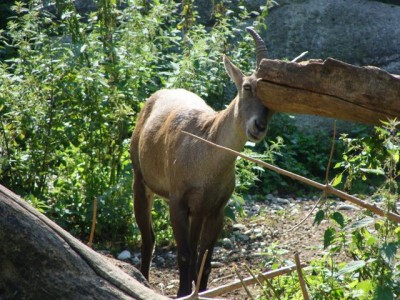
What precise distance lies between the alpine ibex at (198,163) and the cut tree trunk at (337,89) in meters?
1.78

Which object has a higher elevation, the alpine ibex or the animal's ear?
the animal's ear

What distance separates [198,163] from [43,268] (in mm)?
3969

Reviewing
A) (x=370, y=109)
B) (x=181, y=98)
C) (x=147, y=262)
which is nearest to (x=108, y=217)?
(x=147, y=262)

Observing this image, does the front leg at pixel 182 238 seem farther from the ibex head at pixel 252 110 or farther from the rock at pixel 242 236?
the rock at pixel 242 236

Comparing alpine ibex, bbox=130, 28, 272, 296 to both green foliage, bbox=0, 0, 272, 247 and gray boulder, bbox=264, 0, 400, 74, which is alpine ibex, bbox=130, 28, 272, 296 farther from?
gray boulder, bbox=264, 0, 400, 74

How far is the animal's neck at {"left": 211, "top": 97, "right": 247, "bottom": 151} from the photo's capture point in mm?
7121

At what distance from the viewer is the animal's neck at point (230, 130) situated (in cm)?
712

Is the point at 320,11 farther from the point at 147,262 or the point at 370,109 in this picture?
the point at 370,109

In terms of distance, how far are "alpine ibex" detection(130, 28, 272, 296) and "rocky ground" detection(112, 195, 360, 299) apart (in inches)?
13.1

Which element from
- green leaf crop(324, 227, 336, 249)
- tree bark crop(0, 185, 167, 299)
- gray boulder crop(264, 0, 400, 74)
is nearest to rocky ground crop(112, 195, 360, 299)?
green leaf crop(324, 227, 336, 249)

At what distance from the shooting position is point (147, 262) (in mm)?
7898

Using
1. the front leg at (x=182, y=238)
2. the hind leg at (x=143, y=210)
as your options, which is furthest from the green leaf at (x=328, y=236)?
the hind leg at (x=143, y=210)

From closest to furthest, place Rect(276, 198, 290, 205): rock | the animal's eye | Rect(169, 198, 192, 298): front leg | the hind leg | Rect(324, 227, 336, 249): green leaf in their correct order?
1. Rect(324, 227, 336, 249): green leaf
2. the animal's eye
3. Rect(169, 198, 192, 298): front leg
4. the hind leg
5. Rect(276, 198, 290, 205): rock

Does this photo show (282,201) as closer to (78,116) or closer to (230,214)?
(230,214)
